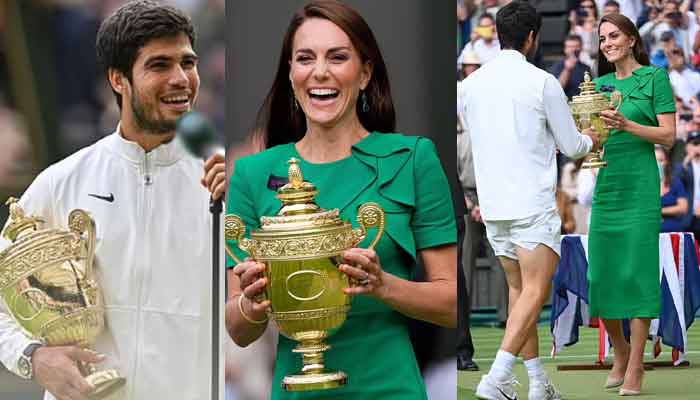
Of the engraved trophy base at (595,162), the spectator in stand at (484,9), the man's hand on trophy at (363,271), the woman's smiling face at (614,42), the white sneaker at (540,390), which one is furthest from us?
the spectator in stand at (484,9)

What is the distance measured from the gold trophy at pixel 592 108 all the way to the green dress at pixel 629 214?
8 centimetres

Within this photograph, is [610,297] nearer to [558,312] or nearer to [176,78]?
[558,312]

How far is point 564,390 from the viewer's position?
6074 millimetres

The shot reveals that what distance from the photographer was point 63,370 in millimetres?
3578

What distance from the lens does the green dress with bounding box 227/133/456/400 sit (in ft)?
11.0

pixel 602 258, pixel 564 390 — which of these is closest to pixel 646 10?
pixel 602 258

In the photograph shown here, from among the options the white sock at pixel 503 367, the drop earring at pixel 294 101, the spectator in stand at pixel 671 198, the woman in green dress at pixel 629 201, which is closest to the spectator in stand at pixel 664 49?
the spectator in stand at pixel 671 198

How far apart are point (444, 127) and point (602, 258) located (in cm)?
277

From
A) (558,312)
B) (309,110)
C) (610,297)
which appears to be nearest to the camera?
(309,110)

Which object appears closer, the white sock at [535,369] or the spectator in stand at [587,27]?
the white sock at [535,369]

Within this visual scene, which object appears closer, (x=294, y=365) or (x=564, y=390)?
(x=294, y=365)

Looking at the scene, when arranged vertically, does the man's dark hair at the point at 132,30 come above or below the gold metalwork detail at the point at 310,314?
→ above

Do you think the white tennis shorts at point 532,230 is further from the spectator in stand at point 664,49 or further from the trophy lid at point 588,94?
the spectator in stand at point 664,49

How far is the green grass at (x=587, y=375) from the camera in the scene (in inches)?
235
